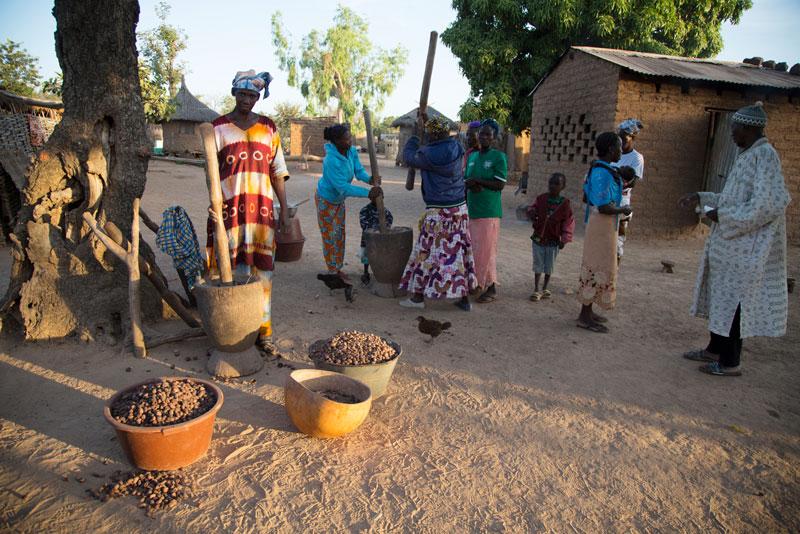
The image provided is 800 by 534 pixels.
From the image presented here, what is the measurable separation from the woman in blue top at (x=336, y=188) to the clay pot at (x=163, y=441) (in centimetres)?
288

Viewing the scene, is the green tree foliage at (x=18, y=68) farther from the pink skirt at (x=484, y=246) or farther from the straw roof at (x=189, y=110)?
the pink skirt at (x=484, y=246)

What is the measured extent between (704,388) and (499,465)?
6.12ft

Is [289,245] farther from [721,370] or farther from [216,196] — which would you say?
[721,370]

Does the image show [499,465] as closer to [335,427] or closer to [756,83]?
[335,427]

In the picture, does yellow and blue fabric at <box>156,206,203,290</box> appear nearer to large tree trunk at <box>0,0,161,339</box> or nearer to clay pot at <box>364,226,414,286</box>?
large tree trunk at <box>0,0,161,339</box>

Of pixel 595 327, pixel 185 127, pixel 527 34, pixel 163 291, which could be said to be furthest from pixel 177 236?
pixel 185 127

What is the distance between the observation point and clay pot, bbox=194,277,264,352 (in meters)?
3.10

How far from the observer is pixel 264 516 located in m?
2.17

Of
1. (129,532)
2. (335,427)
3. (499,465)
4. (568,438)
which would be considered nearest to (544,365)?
(568,438)

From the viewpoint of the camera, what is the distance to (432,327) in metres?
4.50

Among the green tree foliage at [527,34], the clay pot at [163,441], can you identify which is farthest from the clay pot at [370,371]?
the green tree foliage at [527,34]

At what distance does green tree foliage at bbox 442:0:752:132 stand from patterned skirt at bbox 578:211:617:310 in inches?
377

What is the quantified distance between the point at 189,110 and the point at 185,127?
0.82 meters

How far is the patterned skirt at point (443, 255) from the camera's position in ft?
15.7
